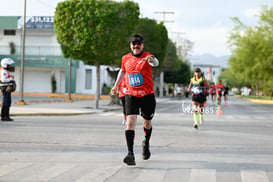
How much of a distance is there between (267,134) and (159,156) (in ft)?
17.7

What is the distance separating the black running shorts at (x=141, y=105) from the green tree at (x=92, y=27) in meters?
18.4

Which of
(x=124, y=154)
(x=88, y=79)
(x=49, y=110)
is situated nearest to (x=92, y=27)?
(x=49, y=110)

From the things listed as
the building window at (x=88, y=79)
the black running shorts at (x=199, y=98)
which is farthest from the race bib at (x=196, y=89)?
the building window at (x=88, y=79)

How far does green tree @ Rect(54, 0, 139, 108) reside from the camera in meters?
25.7

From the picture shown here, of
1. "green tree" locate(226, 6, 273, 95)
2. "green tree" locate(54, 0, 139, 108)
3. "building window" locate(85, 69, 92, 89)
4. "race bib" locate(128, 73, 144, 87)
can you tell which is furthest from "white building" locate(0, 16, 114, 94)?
"race bib" locate(128, 73, 144, 87)

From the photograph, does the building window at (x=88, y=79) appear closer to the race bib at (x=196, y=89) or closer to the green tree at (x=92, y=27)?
the green tree at (x=92, y=27)

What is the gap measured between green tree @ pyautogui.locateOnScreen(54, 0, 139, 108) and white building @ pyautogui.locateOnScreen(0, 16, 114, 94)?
83.8ft

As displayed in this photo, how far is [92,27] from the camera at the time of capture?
1021 inches

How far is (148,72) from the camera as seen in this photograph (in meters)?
7.45

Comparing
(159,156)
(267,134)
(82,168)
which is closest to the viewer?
(82,168)

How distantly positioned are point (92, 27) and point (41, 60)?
27.1 m

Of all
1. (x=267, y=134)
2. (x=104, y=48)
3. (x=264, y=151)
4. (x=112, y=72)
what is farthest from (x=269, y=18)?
(x=264, y=151)

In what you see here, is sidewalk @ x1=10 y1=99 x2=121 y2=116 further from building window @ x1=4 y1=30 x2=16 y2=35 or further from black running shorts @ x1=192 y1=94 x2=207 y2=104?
building window @ x1=4 y1=30 x2=16 y2=35

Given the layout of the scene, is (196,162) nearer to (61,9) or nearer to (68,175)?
(68,175)
